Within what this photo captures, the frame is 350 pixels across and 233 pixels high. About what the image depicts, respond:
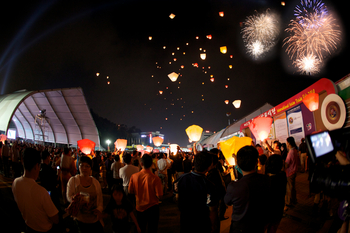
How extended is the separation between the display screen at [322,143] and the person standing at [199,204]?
1166mm

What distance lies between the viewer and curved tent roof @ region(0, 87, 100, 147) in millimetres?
20739

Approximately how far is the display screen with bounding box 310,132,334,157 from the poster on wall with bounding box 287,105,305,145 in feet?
29.1

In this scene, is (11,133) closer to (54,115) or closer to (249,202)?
(54,115)

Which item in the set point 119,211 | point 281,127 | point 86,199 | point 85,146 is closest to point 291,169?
point 119,211

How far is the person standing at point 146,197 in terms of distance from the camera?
3.17 meters

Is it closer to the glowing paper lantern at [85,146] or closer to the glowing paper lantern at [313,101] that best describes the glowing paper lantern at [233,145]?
the glowing paper lantern at [313,101]

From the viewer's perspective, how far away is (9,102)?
64.2ft

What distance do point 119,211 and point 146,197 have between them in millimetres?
487

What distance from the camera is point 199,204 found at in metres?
2.32

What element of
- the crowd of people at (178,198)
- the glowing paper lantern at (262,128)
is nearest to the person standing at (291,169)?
the glowing paper lantern at (262,128)

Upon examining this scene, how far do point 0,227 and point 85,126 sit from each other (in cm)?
2966

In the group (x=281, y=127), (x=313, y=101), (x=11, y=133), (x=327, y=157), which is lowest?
(x=327, y=157)

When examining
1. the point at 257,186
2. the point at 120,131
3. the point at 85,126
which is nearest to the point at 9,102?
the point at 85,126

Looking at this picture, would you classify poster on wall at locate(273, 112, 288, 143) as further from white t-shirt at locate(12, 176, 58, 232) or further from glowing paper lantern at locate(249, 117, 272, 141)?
white t-shirt at locate(12, 176, 58, 232)
